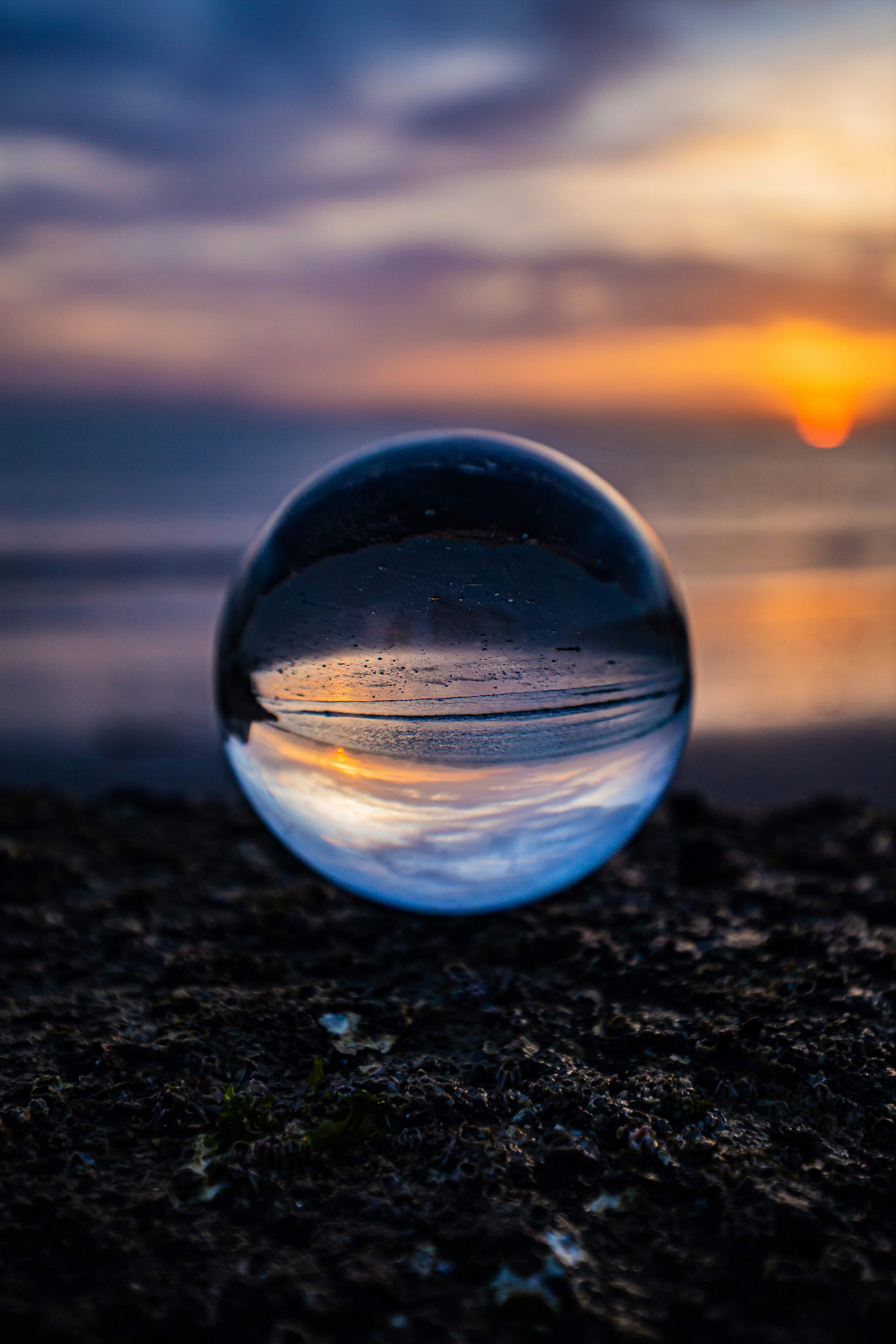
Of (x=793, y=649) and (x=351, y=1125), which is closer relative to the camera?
(x=351, y=1125)

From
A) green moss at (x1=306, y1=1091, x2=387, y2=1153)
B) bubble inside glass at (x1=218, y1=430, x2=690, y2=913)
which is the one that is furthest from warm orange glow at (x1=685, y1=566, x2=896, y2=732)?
green moss at (x1=306, y1=1091, x2=387, y2=1153)

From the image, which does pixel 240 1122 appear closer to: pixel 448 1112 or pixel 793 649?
pixel 448 1112

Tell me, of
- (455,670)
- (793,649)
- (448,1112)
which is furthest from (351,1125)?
(793,649)

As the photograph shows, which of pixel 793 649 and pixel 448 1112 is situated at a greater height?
pixel 793 649

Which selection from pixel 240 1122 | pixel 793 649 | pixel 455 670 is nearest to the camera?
pixel 240 1122

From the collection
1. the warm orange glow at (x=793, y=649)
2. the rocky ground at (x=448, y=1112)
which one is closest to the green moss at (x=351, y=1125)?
the rocky ground at (x=448, y=1112)

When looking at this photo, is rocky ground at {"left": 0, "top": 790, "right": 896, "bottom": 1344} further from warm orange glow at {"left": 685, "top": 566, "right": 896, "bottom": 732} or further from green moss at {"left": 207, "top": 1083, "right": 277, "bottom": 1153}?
→ warm orange glow at {"left": 685, "top": 566, "right": 896, "bottom": 732}

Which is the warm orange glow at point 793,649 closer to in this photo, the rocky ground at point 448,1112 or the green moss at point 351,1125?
the rocky ground at point 448,1112

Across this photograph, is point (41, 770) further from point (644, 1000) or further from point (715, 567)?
point (715, 567)
